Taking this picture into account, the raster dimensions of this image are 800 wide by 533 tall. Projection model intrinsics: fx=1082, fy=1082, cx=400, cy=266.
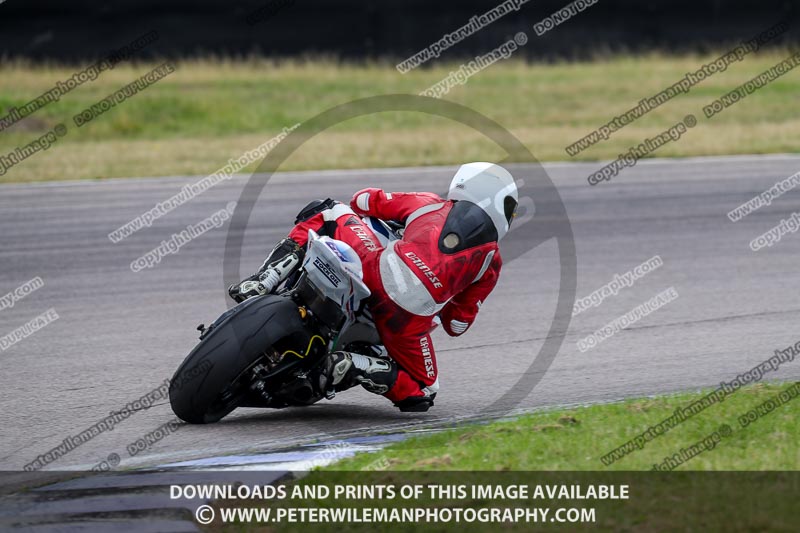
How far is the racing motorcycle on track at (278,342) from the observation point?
18.0 feet

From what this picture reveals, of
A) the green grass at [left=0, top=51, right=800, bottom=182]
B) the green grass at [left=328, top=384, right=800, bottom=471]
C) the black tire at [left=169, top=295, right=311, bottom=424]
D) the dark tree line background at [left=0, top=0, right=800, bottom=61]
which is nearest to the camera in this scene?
the green grass at [left=328, top=384, right=800, bottom=471]

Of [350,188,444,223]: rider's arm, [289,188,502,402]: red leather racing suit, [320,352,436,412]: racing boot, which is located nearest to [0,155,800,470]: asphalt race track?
[320,352,436,412]: racing boot

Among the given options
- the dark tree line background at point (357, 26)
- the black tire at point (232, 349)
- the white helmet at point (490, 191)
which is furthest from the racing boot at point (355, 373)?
the dark tree line background at point (357, 26)

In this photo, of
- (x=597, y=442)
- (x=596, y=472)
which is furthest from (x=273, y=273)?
(x=596, y=472)

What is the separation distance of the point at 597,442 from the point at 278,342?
170 cm

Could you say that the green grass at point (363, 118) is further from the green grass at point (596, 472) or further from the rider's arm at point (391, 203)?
the green grass at point (596, 472)

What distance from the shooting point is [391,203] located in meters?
6.09

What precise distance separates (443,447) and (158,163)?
42.3 feet

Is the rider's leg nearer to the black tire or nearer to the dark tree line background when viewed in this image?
the black tire

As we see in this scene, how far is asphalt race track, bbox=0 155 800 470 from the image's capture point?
6.24 metres

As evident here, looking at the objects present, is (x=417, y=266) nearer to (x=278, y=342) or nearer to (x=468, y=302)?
(x=468, y=302)

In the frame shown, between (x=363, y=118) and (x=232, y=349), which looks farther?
(x=363, y=118)

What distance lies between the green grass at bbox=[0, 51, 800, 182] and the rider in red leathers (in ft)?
35.1

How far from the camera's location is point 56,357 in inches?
300
